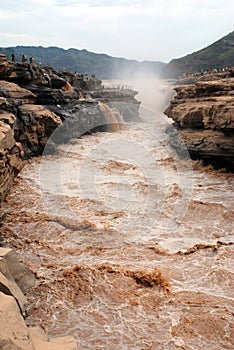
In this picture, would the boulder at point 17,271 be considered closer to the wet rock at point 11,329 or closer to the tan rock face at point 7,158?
the wet rock at point 11,329

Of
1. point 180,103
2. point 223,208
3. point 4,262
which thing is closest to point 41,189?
point 223,208

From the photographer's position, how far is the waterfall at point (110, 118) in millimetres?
21052

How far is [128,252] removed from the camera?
6598mm

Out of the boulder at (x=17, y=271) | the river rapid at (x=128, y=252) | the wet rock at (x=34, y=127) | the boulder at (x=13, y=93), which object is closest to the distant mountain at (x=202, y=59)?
the wet rock at (x=34, y=127)

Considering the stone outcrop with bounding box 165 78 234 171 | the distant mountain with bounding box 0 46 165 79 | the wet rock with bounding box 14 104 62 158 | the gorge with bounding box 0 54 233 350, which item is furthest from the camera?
the distant mountain with bounding box 0 46 165 79

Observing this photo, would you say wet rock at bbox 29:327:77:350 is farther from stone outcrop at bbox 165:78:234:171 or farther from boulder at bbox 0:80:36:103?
boulder at bbox 0:80:36:103

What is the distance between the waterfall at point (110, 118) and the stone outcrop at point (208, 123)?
6.36 metres

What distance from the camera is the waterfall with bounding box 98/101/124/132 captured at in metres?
21.1

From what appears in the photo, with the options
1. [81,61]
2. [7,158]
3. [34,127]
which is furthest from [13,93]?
[81,61]

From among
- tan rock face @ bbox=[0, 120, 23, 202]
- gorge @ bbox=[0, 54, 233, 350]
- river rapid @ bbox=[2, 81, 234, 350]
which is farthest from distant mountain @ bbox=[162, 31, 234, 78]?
tan rock face @ bbox=[0, 120, 23, 202]

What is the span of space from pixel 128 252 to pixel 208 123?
741 cm

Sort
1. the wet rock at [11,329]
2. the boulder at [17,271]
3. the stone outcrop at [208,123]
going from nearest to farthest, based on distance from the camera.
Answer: the wet rock at [11,329] < the boulder at [17,271] < the stone outcrop at [208,123]

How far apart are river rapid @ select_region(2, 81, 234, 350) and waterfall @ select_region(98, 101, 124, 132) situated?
8.82 m

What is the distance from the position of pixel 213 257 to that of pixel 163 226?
1.73 meters
